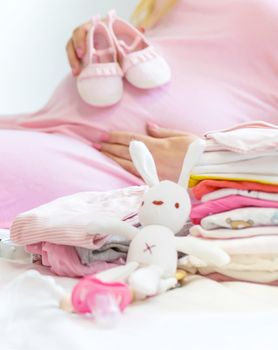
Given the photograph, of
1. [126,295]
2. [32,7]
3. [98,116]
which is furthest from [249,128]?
[32,7]

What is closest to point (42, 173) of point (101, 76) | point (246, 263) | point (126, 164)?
point (126, 164)

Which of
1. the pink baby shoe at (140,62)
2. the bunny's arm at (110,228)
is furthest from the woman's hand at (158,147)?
the bunny's arm at (110,228)

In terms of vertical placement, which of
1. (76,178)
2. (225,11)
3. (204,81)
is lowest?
(76,178)

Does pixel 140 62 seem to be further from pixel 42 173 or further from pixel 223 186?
pixel 223 186

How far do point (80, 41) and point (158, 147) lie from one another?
1.25 ft

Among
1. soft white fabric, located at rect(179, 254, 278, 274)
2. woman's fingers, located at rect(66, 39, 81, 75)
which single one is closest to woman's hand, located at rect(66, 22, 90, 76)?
woman's fingers, located at rect(66, 39, 81, 75)

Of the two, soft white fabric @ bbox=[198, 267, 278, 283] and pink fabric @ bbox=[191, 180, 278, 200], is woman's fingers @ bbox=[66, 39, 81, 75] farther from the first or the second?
soft white fabric @ bbox=[198, 267, 278, 283]

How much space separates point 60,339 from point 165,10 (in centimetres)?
136

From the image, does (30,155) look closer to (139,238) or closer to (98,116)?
(98,116)

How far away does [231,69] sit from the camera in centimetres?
167

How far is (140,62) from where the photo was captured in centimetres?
159

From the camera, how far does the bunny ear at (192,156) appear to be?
0.90m

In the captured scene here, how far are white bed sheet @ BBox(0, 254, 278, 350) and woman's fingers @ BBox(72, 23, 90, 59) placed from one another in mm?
953

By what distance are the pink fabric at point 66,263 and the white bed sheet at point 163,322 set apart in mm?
124
